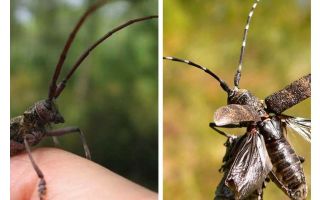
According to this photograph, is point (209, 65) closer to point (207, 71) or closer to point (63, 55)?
point (207, 71)

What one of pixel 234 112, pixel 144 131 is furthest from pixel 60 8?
pixel 234 112

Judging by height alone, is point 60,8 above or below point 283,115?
above

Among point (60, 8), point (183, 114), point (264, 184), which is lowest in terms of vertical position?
point (264, 184)

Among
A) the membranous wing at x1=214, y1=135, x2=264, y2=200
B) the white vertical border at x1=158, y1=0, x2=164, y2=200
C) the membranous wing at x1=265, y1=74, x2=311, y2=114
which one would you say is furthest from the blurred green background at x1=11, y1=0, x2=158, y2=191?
the membranous wing at x1=265, y1=74, x2=311, y2=114

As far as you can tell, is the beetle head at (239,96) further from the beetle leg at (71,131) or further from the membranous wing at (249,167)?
the beetle leg at (71,131)

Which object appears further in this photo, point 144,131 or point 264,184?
point 144,131

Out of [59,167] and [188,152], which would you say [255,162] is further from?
[59,167]

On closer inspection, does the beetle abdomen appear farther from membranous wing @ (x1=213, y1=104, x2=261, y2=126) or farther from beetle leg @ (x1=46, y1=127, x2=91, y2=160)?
beetle leg @ (x1=46, y1=127, x2=91, y2=160)
